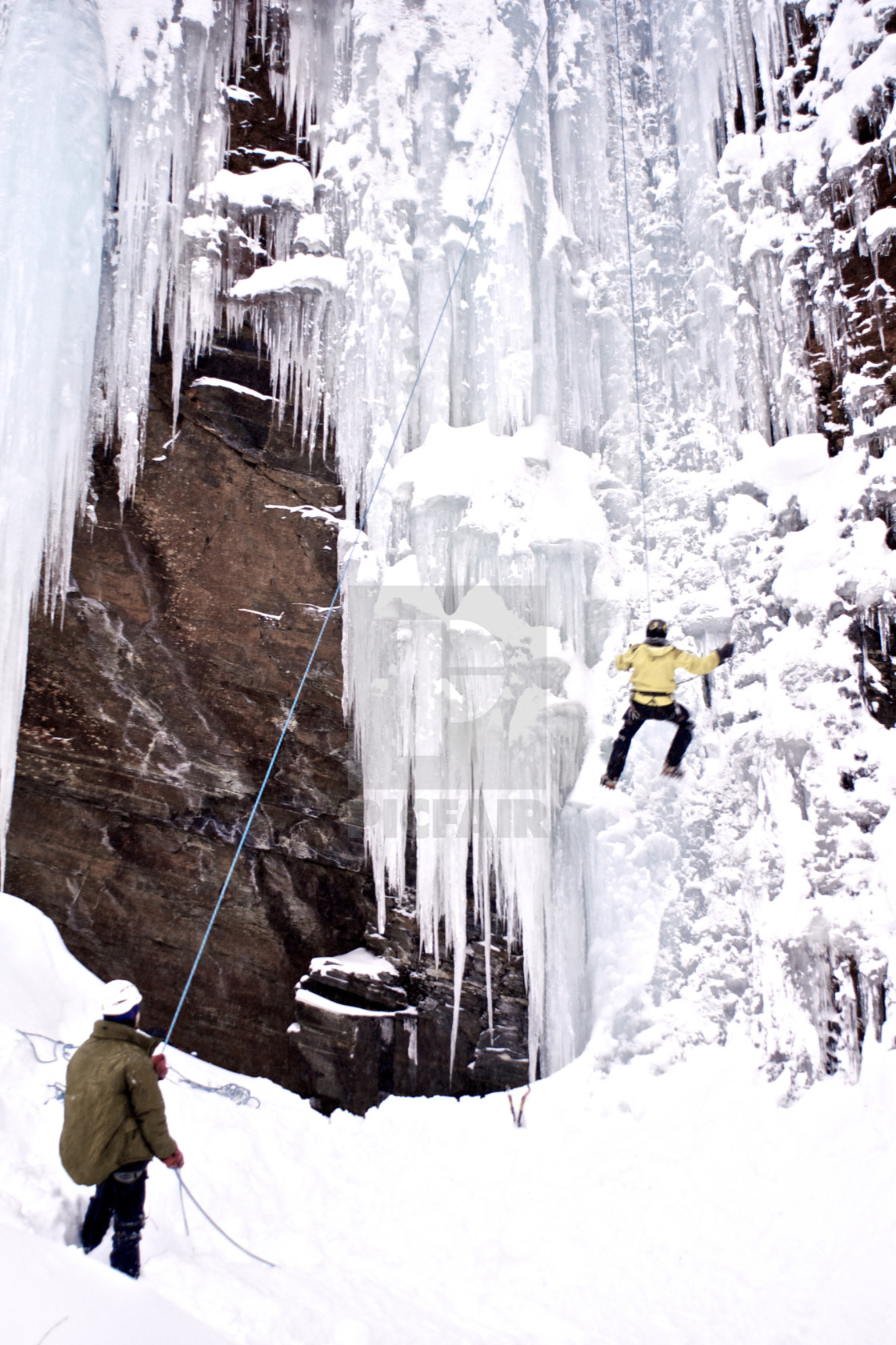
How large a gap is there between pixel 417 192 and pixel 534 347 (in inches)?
60.2

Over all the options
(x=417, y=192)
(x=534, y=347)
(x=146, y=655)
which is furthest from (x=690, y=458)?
(x=146, y=655)

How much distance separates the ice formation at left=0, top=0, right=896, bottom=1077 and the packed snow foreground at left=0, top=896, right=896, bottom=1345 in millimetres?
674

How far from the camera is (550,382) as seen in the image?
643 cm

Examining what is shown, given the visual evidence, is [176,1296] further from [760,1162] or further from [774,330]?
[774,330]

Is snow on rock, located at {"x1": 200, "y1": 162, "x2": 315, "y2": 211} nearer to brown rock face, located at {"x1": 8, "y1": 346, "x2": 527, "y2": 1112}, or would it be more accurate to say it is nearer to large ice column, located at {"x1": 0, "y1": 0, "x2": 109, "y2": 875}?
large ice column, located at {"x1": 0, "y1": 0, "x2": 109, "y2": 875}

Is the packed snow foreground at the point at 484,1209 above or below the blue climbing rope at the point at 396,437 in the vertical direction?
below

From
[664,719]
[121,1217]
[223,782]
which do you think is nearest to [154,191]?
[223,782]

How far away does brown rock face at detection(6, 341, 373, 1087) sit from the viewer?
20.5 ft

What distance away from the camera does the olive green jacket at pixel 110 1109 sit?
2.38 metres

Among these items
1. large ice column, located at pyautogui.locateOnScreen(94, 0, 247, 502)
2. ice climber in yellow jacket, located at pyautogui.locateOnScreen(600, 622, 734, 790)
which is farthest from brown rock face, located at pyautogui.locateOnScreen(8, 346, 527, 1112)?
ice climber in yellow jacket, located at pyautogui.locateOnScreen(600, 622, 734, 790)

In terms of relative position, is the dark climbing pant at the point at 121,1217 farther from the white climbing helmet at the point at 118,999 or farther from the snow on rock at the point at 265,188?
the snow on rock at the point at 265,188

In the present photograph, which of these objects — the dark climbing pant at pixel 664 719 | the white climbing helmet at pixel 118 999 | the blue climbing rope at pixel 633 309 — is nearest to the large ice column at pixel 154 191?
the blue climbing rope at pixel 633 309

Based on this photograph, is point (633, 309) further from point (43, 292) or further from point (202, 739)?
point (202, 739)

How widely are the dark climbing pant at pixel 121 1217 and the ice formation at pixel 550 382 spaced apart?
3667 millimetres
